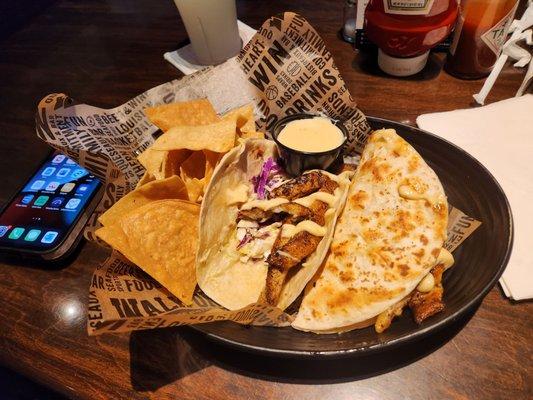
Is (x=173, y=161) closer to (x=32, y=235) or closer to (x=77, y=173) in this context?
(x=77, y=173)

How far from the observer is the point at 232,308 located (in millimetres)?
1206

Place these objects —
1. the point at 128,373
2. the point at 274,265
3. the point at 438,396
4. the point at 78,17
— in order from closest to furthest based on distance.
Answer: the point at 438,396 → the point at 128,373 → the point at 274,265 → the point at 78,17

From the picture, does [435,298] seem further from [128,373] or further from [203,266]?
[128,373]

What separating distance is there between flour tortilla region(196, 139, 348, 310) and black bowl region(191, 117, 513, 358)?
0.47ft

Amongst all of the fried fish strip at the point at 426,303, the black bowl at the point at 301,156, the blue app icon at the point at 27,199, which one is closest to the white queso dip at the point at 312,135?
the black bowl at the point at 301,156

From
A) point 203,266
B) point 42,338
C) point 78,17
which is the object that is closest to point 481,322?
point 203,266

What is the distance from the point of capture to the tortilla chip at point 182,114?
1.62m

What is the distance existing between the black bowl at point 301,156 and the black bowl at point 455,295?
435 millimetres

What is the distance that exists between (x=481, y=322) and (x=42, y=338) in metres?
1.38

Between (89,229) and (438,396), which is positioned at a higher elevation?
(89,229)

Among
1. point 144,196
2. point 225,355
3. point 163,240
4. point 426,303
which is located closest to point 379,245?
point 426,303

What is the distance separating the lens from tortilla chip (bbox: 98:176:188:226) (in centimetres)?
129

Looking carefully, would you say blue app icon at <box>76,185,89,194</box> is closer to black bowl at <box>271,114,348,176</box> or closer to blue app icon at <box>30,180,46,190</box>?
blue app icon at <box>30,180,46,190</box>

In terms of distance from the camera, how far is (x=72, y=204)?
1523mm
